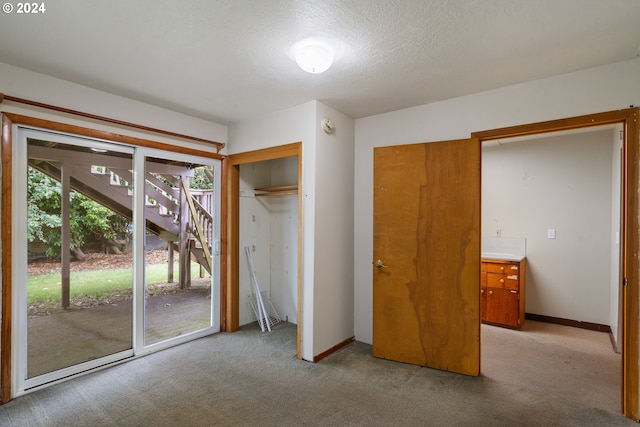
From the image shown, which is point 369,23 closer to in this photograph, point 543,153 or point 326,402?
point 326,402

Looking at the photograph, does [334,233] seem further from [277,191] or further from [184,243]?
[184,243]

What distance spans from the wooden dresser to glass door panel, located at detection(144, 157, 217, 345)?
3434 mm


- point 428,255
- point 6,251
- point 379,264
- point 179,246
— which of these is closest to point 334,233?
point 379,264

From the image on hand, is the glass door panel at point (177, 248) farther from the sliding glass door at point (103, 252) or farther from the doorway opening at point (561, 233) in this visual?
the doorway opening at point (561, 233)

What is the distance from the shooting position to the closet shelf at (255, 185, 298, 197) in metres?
3.80

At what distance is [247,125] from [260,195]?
0.94 meters

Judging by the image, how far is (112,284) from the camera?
2.99 meters

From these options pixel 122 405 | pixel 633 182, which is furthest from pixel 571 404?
pixel 122 405

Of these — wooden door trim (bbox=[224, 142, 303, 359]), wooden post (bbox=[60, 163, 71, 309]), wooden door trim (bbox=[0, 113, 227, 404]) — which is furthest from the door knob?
wooden door trim (bbox=[0, 113, 227, 404])

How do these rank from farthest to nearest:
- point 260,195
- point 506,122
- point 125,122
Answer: point 260,195 < point 125,122 < point 506,122

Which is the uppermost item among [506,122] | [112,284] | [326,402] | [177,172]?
[506,122]

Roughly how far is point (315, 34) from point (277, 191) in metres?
2.26

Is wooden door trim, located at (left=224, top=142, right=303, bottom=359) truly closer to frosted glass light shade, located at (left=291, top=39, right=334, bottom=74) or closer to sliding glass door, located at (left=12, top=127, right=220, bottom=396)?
sliding glass door, located at (left=12, top=127, right=220, bottom=396)

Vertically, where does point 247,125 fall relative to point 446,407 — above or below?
above
